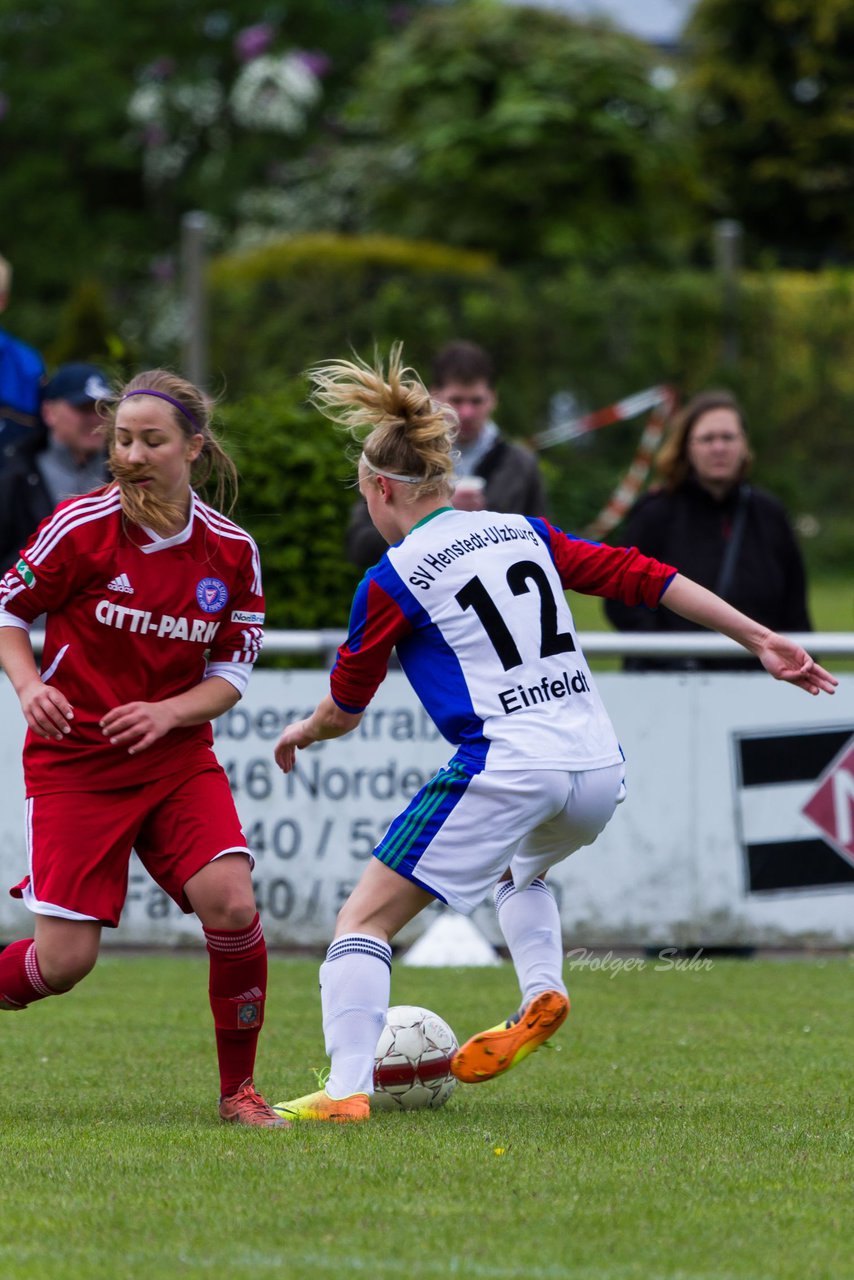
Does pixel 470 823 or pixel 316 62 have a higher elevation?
pixel 316 62

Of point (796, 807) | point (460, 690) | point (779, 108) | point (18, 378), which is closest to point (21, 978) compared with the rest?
point (460, 690)

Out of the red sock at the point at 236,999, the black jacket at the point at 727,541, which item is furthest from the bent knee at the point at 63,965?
the black jacket at the point at 727,541

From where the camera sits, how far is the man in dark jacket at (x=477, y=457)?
27.4 ft

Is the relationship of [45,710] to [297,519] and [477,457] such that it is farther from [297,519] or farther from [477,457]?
[297,519]

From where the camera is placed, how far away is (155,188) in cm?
3628

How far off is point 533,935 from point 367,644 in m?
1.06

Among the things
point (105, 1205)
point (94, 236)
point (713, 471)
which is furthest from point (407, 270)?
point (105, 1205)

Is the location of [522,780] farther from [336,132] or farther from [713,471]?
[336,132]

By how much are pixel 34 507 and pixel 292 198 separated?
24.7 metres

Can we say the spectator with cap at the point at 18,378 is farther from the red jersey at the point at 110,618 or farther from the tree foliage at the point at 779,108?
the tree foliage at the point at 779,108

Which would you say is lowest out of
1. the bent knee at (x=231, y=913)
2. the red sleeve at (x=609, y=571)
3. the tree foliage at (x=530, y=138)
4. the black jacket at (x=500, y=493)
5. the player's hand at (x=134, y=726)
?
the bent knee at (x=231, y=913)

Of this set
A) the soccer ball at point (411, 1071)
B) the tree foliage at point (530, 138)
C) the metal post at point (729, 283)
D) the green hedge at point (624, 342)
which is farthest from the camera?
the tree foliage at point (530, 138)

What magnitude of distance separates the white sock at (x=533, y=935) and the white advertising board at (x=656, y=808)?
278 cm

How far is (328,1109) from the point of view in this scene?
17.1 ft
